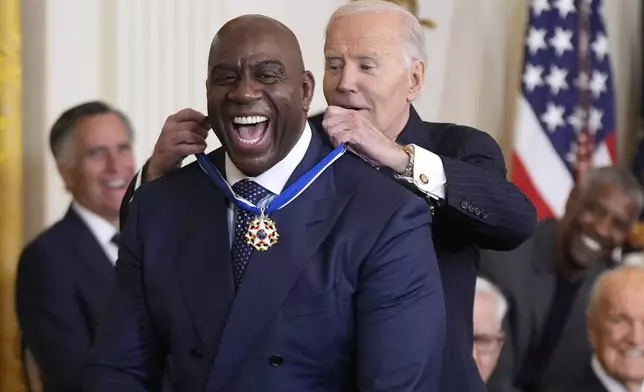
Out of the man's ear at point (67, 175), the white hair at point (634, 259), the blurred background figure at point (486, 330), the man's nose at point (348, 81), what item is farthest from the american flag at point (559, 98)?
the man's nose at point (348, 81)

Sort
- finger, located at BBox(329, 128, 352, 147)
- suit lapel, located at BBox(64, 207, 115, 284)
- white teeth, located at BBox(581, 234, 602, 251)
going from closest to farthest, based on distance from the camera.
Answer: finger, located at BBox(329, 128, 352, 147)
suit lapel, located at BBox(64, 207, 115, 284)
white teeth, located at BBox(581, 234, 602, 251)

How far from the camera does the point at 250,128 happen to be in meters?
1.60

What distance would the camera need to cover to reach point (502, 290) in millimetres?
3848

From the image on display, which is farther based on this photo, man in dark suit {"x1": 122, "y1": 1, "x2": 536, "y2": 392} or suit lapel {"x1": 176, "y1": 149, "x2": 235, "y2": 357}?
man in dark suit {"x1": 122, "y1": 1, "x2": 536, "y2": 392}

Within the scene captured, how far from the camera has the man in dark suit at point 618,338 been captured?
3.57m

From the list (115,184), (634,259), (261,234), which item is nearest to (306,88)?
(261,234)

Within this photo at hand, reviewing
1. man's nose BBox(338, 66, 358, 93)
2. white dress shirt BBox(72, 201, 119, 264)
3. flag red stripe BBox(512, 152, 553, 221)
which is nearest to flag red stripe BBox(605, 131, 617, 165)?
flag red stripe BBox(512, 152, 553, 221)

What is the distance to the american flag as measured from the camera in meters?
5.35

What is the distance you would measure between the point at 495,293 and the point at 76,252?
4.64 ft

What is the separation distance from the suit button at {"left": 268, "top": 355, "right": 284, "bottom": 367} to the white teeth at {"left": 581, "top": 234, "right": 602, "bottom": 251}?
278 centimetres

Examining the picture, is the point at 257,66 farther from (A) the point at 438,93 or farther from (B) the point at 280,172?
(A) the point at 438,93

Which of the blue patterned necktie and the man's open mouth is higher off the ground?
the man's open mouth

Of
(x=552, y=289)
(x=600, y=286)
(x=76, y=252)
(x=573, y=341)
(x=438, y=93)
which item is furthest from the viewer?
(x=438, y=93)

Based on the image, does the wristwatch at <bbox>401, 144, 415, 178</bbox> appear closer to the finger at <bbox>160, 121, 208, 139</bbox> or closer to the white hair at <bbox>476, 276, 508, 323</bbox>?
the finger at <bbox>160, 121, 208, 139</bbox>
